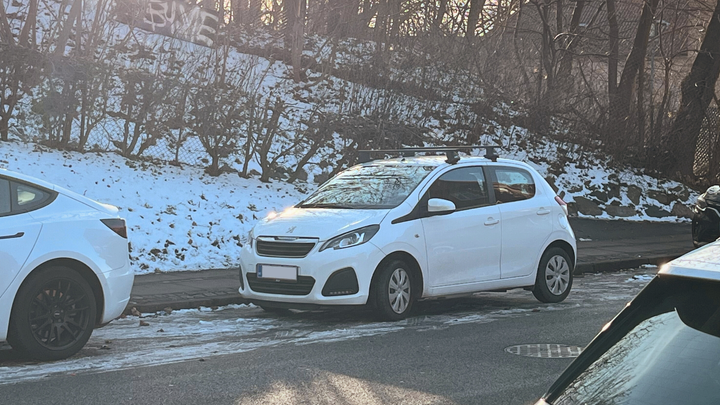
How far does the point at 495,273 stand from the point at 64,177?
7867 millimetres

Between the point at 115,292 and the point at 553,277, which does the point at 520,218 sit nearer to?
the point at 553,277

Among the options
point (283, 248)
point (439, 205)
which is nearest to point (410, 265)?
point (439, 205)

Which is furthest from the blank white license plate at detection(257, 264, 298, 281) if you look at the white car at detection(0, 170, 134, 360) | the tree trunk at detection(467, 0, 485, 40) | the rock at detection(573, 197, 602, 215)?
the tree trunk at detection(467, 0, 485, 40)

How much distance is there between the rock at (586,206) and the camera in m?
20.5

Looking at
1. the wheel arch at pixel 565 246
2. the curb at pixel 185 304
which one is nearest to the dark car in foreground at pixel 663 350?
the curb at pixel 185 304

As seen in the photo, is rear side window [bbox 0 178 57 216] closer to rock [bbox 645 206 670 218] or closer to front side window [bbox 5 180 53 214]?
front side window [bbox 5 180 53 214]

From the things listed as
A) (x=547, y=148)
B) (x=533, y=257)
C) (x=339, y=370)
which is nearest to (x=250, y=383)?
(x=339, y=370)

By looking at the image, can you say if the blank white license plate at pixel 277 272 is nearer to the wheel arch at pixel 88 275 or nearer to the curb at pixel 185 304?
the curb at pixel 185 304

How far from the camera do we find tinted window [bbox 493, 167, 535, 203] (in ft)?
32.9

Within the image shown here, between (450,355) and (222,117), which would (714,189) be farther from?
(222,117)

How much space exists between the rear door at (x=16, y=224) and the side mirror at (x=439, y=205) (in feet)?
12.9

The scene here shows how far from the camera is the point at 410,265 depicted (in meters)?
8.96

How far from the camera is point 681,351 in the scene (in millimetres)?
2230

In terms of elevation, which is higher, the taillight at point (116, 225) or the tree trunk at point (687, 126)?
the tree trunk at point (687, 126)
